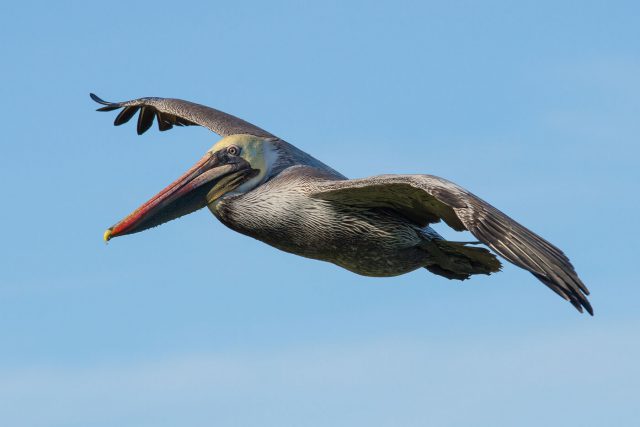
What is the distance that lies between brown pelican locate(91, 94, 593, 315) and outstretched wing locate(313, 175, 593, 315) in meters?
0.02

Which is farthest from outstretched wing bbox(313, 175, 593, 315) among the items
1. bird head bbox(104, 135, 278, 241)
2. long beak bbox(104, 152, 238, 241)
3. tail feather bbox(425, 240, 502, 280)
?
long beak bbox(104, 152, 238, 241)

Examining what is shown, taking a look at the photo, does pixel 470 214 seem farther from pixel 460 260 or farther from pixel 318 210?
pixel 460 260

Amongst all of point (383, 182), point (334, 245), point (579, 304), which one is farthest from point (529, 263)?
point (334, 245)

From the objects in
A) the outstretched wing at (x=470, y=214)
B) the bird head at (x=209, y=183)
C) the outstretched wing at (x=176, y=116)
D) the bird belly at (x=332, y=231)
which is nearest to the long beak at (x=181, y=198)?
the bird head at (x=209, y=183)

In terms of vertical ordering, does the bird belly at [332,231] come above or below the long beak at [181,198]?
below

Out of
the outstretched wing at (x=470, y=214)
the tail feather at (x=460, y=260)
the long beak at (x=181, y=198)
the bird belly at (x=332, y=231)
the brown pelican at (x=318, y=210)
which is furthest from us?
the long beak at (x=181, y=198)

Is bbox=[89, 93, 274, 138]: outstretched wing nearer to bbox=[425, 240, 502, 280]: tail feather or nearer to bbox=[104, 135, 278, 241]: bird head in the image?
bbox=[104, 135, 278, 241]: bird head

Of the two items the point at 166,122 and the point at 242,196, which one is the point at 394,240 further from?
the point at 166,122

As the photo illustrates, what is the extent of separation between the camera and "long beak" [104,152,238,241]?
1484cm

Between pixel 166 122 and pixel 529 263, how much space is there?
845 cm

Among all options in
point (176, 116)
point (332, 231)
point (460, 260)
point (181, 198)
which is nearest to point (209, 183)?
point (181, 198)

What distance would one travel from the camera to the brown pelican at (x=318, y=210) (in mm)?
14000

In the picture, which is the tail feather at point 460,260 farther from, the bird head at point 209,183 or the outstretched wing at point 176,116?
the outstretched wing at point 176,116

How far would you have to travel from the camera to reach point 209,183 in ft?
48.9
